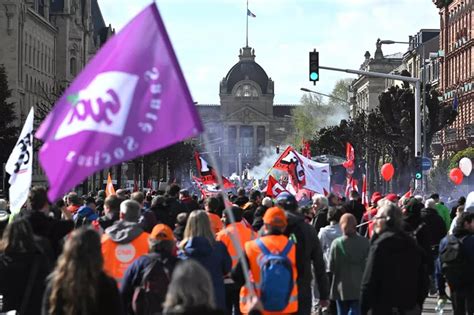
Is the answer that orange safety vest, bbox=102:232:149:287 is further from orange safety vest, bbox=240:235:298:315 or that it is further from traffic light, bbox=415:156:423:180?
traffic light, bbox=415:156:423:180

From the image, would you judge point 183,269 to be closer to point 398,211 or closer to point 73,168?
point 73,168

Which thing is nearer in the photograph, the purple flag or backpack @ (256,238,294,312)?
the purple flag

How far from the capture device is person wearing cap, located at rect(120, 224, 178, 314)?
9.46 meters

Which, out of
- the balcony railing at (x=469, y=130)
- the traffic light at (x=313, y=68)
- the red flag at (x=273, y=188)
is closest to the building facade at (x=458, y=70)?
the balcony railing at (x=469, y=130)

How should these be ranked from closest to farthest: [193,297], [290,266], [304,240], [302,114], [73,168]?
[193,297], [73,168], [290,266], [304,240], [302,114]

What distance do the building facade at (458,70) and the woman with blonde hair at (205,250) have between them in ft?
200

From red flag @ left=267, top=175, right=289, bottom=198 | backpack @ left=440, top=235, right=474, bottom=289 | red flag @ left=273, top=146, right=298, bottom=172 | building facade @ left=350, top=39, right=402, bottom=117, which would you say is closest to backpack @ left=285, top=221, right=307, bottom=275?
backpack @ left=440, top=235, right=474, bottom=289

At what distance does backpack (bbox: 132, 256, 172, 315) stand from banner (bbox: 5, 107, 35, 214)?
4162 mm

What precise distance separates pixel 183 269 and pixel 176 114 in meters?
1.44

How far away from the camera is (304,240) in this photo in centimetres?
1136

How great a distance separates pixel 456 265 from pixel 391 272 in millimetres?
2855

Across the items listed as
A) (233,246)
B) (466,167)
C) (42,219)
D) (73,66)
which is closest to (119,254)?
(42,219)

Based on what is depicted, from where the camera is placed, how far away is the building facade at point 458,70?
7412 centimetres

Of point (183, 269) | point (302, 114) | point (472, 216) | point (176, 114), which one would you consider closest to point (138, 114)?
point (176, 114)
